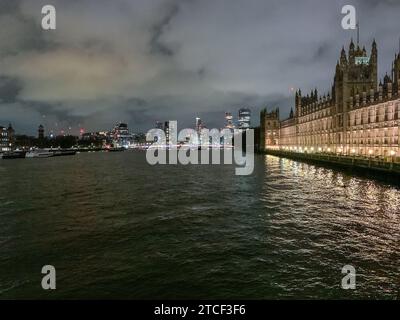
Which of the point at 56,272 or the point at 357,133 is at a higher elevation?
the point at 357,133

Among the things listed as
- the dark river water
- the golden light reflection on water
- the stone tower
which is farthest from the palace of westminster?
the dark river water

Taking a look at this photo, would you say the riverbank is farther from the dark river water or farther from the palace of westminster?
the dark river water

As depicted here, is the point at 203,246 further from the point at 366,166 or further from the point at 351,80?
the point at 351,80

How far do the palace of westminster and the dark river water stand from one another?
3800 cm

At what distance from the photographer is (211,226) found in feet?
96.3

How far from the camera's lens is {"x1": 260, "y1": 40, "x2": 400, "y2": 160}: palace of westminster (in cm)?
8150

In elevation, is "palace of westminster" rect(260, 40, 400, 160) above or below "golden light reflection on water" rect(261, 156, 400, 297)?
above

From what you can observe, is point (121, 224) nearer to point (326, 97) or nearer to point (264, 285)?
point (264, 285)

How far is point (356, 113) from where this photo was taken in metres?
102

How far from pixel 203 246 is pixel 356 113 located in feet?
309

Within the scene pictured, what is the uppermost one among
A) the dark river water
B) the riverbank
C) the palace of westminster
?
the palace of westminster

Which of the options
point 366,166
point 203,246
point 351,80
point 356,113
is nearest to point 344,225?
point 203,246
